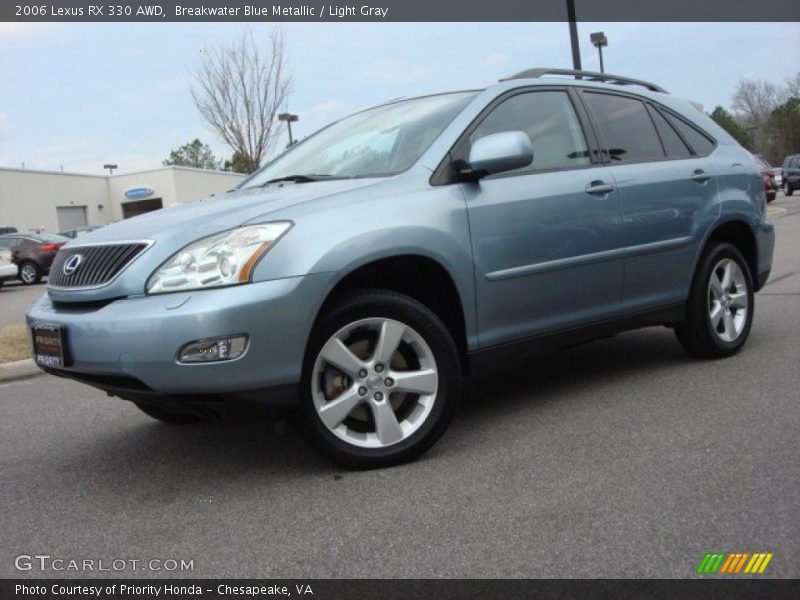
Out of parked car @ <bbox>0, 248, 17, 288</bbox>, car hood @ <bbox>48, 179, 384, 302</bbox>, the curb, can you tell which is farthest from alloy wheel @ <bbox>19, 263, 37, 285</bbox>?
car hood @ <bbox>48, 179, 384, 302</bbox>

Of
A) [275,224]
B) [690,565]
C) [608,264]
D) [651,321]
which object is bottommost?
[690,565]

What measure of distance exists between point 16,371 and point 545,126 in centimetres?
464

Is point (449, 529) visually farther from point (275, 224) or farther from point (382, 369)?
point (275, 224)

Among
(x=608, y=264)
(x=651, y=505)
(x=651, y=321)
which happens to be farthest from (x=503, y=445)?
(x=651, y=321)

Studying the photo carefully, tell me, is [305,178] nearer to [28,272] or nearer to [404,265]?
[404,265]

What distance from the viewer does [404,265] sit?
3533 millimetres

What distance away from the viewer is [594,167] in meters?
4.30

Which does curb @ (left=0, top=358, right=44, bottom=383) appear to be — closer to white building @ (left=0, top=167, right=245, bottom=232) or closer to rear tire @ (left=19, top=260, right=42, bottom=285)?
rear tire @ (left=19, top=260, right=42, bottom=285)

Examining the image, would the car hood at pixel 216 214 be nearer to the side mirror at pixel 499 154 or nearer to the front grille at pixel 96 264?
the front grille at pixel 96 264

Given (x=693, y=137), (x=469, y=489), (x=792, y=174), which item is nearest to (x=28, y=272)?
(x=693, y=137)

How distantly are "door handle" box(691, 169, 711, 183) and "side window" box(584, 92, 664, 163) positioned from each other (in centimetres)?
24

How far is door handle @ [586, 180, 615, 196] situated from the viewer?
13.7 ft

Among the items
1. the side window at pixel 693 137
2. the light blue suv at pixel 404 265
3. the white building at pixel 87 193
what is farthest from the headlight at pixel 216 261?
the white building at pixel 87 193

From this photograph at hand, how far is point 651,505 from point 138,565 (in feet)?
5.78
